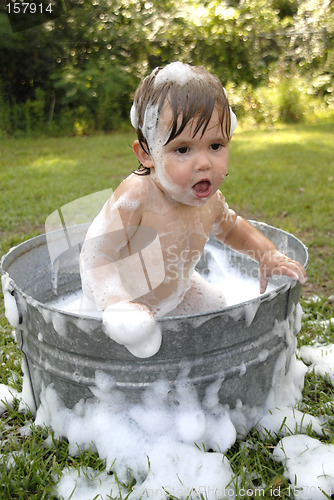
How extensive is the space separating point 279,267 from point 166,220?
1.11 ft

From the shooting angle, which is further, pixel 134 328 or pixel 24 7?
pixel 24 7

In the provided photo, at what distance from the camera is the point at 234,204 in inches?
129

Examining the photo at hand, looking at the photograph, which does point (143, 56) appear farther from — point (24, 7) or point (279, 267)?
point (279, 267)

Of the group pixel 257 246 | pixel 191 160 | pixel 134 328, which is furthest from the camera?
pixel 257 246

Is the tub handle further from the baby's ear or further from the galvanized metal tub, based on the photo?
the baby's ear

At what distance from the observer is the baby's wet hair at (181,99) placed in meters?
1.12

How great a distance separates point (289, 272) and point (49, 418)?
73 cm

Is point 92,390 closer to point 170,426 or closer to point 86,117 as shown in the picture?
point 170,426

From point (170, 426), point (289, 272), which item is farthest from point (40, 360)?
point (289, 272)

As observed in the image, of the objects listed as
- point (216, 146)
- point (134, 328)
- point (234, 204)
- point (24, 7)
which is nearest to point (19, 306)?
point (134, 328)

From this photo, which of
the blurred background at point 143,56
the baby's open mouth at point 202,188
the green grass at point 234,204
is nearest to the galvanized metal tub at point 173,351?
the green grass at point 234,204

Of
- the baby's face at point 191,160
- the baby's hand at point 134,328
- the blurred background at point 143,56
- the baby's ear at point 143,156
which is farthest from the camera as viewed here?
the blurred background at point 143,56

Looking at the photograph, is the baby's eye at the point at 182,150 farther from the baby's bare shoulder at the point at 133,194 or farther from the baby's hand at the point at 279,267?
the baby's hand at the point at 279,267

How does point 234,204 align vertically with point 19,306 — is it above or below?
below
